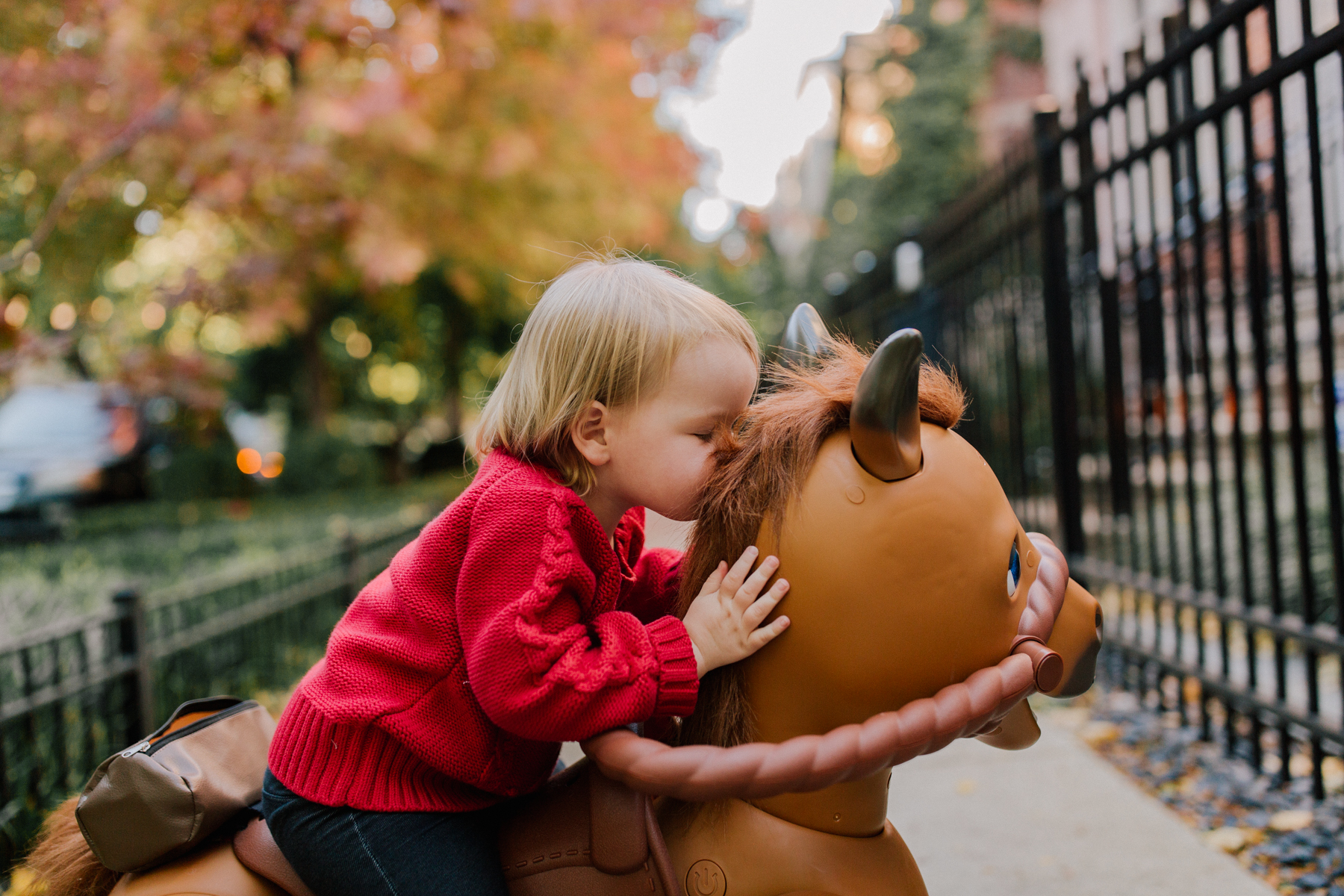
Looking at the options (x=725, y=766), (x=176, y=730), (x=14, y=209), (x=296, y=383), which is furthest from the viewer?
(x=296, y=383)

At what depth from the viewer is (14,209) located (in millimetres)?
4219

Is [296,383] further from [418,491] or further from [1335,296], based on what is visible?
[1335,296]

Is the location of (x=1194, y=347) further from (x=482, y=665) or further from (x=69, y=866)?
(x=69, y=866)

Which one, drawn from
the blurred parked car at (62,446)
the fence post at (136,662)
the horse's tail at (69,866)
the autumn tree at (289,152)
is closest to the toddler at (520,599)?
the horse's tail at (69,866)

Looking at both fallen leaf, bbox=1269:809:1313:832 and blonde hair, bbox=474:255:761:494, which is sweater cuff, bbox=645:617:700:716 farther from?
fallen leaf, bbox=1269:809:1313:832

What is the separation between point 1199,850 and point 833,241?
62.6ft

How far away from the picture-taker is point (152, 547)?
740 cm

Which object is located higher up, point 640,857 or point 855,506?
point 855,506

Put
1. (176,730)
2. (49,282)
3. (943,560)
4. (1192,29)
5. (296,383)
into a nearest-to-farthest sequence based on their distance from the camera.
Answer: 1. (943,560)
2. (176,730)
3. (1192,29)
4. (49,282)
5. (296,383)

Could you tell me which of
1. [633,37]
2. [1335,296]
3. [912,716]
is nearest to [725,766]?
[912,716]

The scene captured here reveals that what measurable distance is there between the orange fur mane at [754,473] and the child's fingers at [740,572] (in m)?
0.04

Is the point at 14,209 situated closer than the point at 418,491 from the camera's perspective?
Yes

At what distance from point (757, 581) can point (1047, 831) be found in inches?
90.2

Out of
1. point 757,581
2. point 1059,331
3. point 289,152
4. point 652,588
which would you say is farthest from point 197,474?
point 757,581
